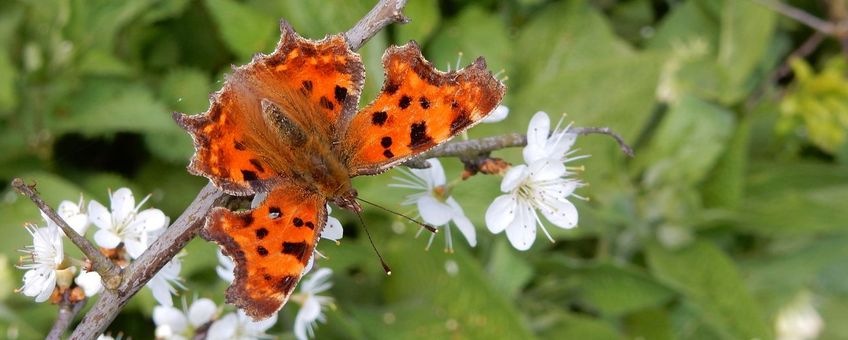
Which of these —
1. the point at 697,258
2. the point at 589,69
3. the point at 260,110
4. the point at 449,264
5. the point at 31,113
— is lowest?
the point at 260,110

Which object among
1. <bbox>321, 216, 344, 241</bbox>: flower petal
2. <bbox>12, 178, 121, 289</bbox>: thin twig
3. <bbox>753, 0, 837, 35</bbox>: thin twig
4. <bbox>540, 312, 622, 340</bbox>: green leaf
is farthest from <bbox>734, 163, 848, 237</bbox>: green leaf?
<bbox>12, 178, 121, 289</bbox>: thin twig

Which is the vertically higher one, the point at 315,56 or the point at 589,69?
the point at 589,69

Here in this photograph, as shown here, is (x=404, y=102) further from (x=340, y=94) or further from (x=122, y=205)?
(x=122, y=205)

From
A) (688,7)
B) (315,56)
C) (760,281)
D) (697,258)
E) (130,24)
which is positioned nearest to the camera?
(315,56)

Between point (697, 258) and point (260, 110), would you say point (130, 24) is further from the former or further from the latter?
point (697, 258)

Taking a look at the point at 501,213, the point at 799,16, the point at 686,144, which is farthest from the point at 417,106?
the point at 799,16

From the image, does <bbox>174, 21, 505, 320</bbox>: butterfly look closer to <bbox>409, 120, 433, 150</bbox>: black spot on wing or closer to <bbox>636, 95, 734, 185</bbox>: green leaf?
<bbox>409, 120, 433, 150</bbox>: black spot on wing

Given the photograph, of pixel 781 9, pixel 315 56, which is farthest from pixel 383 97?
pixel 781 9

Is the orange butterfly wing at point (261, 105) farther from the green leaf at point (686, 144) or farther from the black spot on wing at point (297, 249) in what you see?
the green leaf at point (686, 144)
